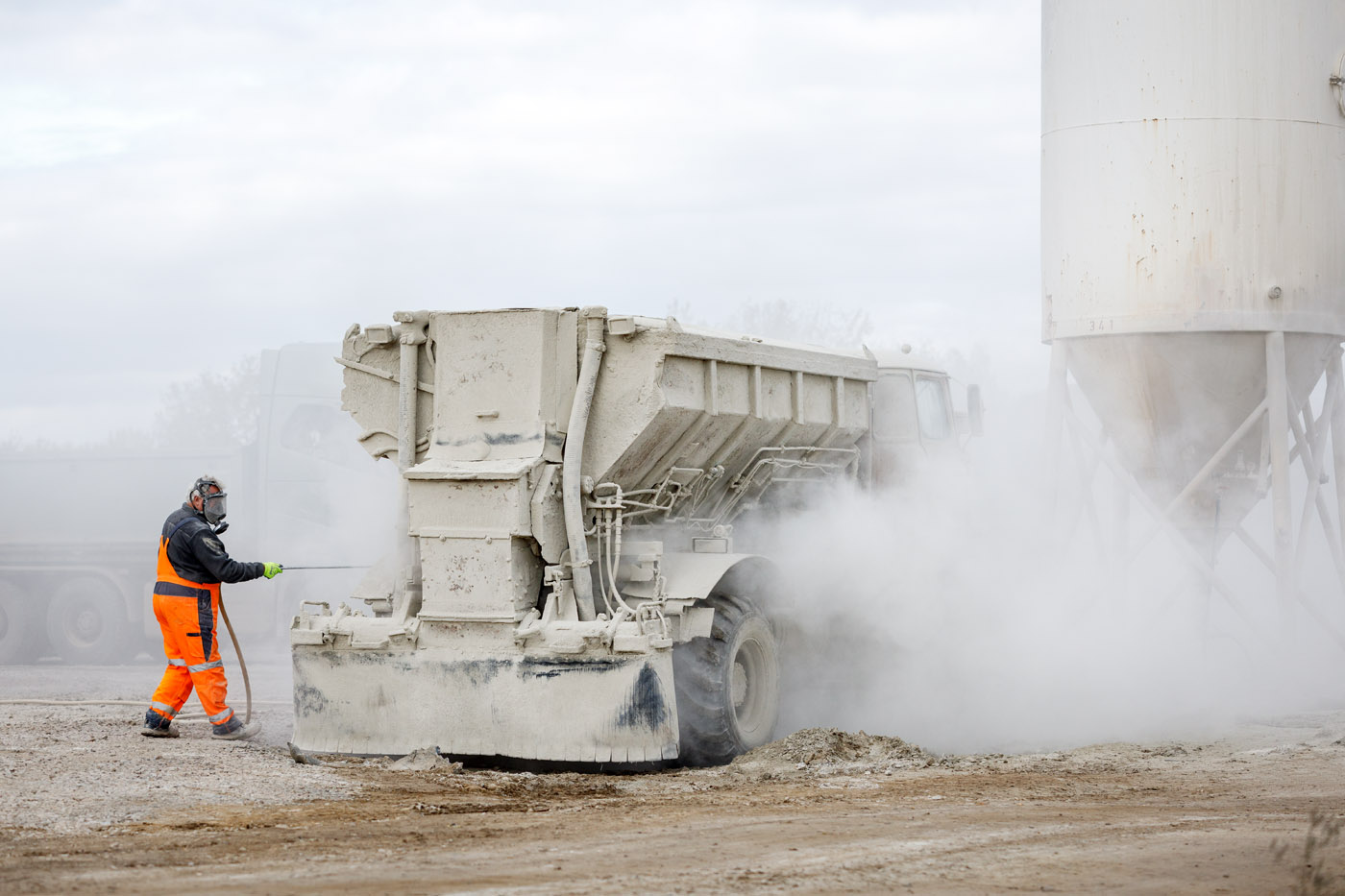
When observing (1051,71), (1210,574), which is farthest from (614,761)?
(1051,71)

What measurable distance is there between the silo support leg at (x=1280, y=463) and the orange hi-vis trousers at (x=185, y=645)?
335 inches

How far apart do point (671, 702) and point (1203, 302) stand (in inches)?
251

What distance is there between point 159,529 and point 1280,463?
1258 centimetres

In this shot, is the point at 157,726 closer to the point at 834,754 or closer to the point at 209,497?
the point at 209,497

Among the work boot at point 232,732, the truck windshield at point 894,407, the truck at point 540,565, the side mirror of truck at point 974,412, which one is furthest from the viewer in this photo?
the side mirror of truck at point 974,412

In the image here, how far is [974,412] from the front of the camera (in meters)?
13.3

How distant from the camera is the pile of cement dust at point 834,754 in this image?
9.09 meters

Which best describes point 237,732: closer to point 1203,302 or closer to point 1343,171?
point 1203,302

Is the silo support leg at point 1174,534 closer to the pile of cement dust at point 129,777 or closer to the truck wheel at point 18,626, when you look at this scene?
the pile of cement dust at point 129,777

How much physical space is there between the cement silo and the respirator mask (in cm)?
728

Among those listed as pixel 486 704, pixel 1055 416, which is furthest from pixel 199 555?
pixel 1055 416

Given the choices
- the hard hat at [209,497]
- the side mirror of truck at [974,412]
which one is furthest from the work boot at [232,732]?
the side mirror of truck at [974,412]

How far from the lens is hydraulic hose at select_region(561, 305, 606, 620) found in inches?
355

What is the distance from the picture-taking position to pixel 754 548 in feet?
36.4
